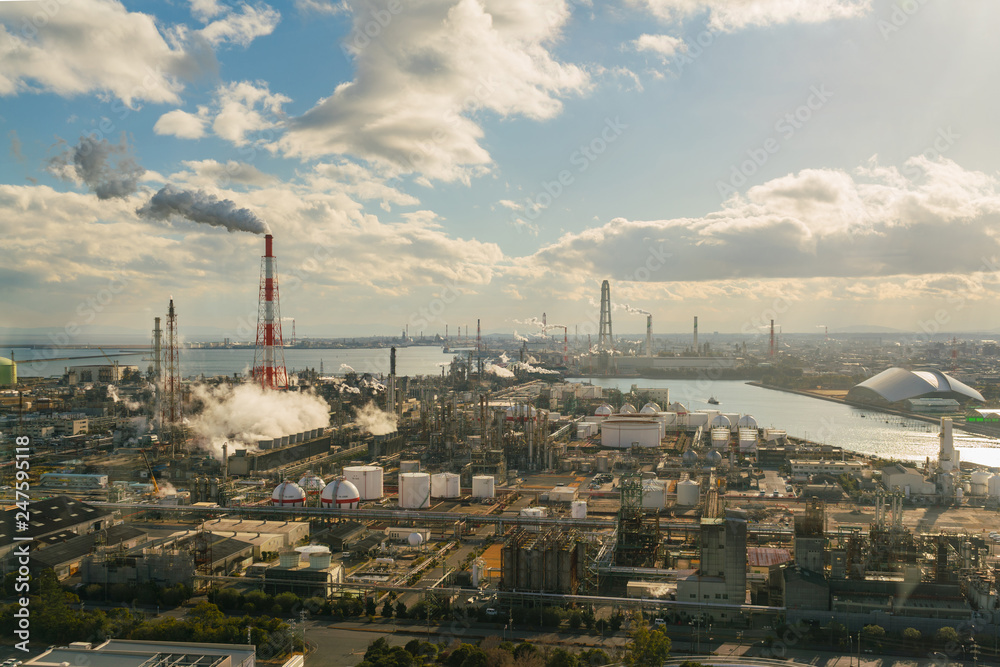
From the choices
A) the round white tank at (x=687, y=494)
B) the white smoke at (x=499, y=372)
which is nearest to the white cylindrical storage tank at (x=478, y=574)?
the round white tank at (x=687, y=494)

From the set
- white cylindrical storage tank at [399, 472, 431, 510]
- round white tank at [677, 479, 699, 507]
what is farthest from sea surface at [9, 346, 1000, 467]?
white cylindrical storage tank at [399, 472, 431, 510]

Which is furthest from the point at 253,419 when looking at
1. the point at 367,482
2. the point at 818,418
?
the point at 818,418

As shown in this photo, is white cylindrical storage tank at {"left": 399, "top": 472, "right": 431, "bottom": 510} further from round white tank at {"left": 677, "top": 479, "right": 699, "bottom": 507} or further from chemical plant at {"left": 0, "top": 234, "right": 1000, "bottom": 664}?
round white tank at {"left": 677, "top": 479, "right": 699, "bottom": 507}

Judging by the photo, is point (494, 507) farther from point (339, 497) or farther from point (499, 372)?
point (499, 372)

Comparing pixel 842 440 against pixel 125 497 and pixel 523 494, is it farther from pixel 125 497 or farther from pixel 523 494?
pixel 125 497

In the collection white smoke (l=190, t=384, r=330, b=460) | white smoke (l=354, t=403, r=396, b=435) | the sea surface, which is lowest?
the sea surface

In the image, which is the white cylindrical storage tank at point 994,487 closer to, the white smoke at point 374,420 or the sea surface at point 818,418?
the sea surface at point 818,418

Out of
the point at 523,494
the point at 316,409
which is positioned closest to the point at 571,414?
the point at 316,409

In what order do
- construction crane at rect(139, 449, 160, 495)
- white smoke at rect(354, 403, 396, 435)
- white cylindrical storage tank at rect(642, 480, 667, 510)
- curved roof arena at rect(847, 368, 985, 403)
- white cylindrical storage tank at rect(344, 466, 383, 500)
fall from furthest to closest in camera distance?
curved roof arena at rect(847, 368, 985, 403) → white smoke at rect(354, 403, 396, 435) → white cylindrical storage tank at rect(344, 466, 383, 500) → construction crane at rect(139, 449, 160, 495) → white cylindrical storage tank at rect(642, 480, 667, 510)
